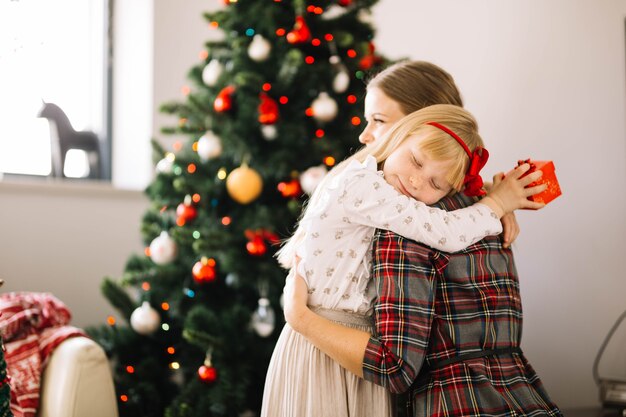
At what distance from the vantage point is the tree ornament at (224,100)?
88.7 inches

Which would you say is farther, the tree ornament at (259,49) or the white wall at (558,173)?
the white wall at (558,173)

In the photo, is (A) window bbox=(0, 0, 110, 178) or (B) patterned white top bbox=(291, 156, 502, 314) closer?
(B) patterned white top bbox=(291, 156, 502, 314)

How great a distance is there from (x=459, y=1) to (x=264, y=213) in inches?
57.5

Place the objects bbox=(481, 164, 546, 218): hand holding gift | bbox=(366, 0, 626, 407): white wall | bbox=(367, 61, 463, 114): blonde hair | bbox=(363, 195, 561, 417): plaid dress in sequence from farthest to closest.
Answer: bbox=(366, 0, 626, 407): white wall
bbox=(367, 61, 463, 114): blonde hair
bbox=(481, 164, 546, 218): hand holding gift
bbox=(363, 195, 561, 417): plaid dress

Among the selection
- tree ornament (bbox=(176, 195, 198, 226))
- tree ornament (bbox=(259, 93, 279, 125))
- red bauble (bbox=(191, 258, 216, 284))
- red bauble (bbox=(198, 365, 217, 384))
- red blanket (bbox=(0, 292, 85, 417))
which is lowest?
red bauble (bbox=(198, 365, 217, 384))

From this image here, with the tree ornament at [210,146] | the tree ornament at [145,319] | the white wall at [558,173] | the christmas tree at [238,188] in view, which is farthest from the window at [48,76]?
the tree ornament at [210,146]

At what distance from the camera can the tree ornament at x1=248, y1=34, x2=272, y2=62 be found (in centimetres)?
221

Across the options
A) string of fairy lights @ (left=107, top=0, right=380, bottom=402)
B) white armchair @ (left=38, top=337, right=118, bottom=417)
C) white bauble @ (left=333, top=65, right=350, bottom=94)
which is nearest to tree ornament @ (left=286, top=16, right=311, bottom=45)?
string of fairy lights @ (left=107, top=0, right=380, bottom=402)

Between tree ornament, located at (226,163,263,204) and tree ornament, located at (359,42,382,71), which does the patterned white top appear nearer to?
tree ornament, located at (226,163,263,204)

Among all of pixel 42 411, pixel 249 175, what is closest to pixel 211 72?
pixel 249 175

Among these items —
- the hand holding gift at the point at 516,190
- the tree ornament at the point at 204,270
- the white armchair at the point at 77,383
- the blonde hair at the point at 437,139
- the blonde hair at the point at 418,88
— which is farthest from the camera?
the tree ornament at the point at 204,270

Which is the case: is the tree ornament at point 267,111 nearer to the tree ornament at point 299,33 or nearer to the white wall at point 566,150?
the tree ornament at point 299,33

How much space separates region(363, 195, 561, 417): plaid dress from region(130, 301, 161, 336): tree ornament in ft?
3.98

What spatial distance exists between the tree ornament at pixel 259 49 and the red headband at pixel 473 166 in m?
0.95
